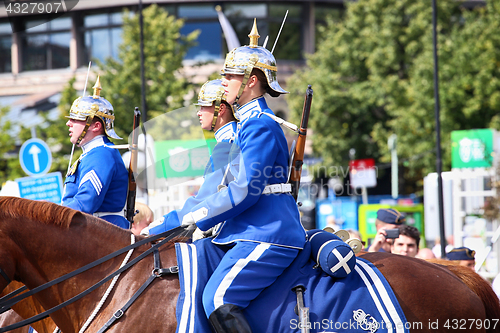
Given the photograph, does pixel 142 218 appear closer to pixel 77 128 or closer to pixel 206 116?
pixel 77 128

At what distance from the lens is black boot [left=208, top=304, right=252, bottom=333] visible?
3.43 meters

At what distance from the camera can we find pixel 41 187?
10672 millimetres

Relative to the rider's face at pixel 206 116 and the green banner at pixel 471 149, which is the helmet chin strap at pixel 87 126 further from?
the green banner at pixel 471 149

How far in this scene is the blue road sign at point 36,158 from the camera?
448 inches

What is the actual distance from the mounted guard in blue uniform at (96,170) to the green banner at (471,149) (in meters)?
8.98

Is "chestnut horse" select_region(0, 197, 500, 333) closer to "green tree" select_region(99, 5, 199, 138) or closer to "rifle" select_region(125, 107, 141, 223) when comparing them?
"rifle" select_region(125, 107, 141, 223)

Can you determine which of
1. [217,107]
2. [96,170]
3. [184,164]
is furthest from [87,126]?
[217,107]

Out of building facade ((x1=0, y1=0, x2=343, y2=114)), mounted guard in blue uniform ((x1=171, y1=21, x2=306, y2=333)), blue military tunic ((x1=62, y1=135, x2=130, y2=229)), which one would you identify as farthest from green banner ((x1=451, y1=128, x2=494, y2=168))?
building facade ((x1=0, y1=0, x2=343, y2=114))

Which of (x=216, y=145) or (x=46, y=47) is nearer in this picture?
(x=216, y=145)

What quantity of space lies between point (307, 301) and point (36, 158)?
30.1 ft

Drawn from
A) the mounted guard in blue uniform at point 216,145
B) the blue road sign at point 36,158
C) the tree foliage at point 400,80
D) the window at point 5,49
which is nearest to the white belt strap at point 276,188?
the mounted guard in blue uniform at point 216,145

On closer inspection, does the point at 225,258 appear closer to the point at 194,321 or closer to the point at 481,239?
the point at 194,321

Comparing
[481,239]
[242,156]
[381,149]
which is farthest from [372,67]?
[242,156]

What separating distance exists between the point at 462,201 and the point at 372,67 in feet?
52.3
